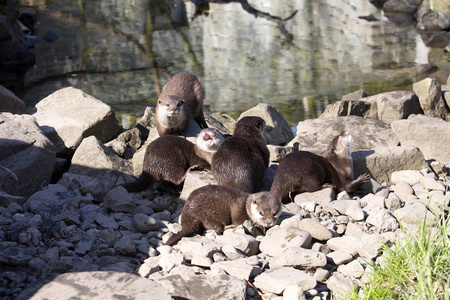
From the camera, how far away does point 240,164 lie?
16.9ft

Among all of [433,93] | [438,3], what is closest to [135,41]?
[438,3]

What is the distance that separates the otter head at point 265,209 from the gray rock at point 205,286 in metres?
0.81

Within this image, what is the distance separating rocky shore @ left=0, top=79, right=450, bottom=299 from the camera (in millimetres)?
3633

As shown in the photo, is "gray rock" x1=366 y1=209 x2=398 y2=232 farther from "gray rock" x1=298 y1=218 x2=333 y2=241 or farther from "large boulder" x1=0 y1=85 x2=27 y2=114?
"large boulder" x1=0 y1=85 x2=27 y2=114

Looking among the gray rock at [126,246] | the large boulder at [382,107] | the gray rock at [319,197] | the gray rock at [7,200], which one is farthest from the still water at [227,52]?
the gray rock at [126,246]

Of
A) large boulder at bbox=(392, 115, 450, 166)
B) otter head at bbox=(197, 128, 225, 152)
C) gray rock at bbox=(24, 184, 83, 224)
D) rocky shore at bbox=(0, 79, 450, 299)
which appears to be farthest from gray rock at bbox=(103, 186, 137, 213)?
large boulder at bbox=(392, 115, 450, 166)

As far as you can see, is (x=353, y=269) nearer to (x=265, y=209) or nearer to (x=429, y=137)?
(x=265, y=209)

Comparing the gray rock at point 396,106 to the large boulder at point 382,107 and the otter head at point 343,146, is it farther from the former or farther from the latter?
the otter head at point 343,146

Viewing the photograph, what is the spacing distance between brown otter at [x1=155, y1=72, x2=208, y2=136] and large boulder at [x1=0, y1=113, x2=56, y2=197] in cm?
133

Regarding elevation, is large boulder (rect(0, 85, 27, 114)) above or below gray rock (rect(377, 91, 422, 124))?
above

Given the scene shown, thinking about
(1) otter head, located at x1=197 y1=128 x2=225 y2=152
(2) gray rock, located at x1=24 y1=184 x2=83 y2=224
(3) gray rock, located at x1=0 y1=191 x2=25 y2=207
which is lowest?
(2) gray rock, located at x1=24 y1=184 x2=83 y2=224

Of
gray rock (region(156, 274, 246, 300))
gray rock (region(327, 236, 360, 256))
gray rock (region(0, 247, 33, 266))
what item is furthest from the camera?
gray rock (region(327, 236, 360, 256))

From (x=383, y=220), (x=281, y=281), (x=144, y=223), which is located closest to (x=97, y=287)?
(x=281, y=281)

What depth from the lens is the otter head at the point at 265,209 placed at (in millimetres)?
4379
